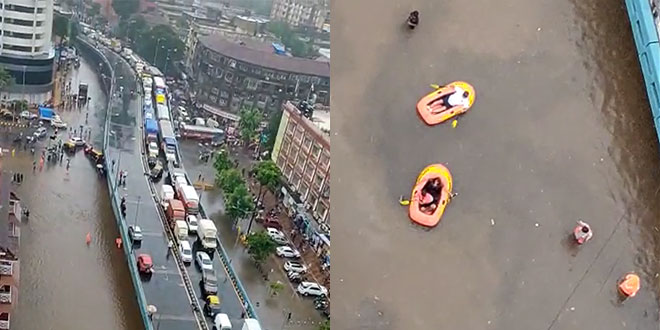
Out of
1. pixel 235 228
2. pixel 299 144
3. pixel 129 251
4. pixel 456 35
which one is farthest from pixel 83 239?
pixel 456 35

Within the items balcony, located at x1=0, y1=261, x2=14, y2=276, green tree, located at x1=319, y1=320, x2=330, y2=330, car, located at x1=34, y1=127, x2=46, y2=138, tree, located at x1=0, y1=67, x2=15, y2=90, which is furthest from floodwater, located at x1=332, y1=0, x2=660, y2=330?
tree, located at x1=0, y1=67, x2=15, y2=90

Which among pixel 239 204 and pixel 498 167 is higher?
pixel 498 167

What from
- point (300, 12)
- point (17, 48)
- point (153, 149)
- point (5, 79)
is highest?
point (300, 12)

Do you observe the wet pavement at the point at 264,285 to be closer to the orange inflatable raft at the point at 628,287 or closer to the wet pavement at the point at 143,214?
the wet pavement at the point at 143,214

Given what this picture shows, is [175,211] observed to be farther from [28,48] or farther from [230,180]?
[28,48]

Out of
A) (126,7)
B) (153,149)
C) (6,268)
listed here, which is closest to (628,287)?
(6,268)

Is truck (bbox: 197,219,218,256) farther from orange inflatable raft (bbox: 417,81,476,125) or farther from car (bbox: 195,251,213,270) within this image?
orange inflatable raft (bbox: 417,81,476,125)

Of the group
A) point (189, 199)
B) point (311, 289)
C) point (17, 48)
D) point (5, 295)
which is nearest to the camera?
point (5, 295)
